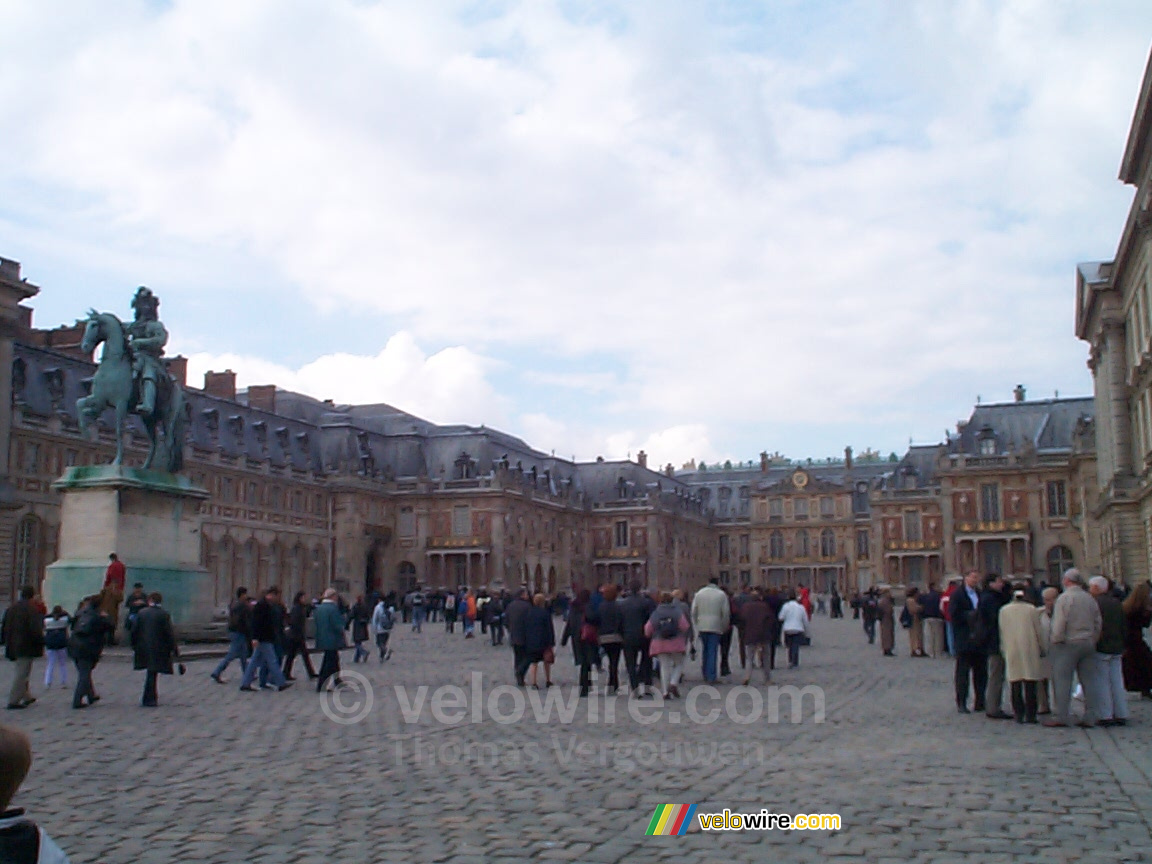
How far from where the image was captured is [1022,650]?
45.9 ft

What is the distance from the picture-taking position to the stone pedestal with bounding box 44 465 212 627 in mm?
21109

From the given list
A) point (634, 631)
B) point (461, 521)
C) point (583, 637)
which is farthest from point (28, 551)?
point (634, 631)

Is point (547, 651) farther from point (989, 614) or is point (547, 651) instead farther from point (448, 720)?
point (989, 614)

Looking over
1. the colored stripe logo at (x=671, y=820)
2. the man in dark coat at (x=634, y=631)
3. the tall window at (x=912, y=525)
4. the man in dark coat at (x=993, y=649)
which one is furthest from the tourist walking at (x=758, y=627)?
the tall window at (x=912, y=525)

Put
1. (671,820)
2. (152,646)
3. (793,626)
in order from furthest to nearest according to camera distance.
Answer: (793,626), (152,646), (671,820)

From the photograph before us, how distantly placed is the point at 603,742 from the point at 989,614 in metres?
5.61

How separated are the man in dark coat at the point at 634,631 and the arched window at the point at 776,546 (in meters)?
95.8

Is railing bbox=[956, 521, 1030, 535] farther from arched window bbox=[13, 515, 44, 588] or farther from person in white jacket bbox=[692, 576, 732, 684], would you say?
person in white jacket bbox=[692, 576, 732, 684]

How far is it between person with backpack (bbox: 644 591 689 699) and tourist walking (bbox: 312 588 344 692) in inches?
192

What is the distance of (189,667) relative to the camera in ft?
72.2

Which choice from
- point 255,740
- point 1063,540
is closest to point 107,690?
point 255,740

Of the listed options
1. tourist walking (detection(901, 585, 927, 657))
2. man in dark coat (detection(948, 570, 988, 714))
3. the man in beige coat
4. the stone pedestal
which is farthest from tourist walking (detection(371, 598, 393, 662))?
the man in beige coat

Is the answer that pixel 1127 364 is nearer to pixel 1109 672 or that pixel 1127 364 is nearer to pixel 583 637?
pixel 583 637

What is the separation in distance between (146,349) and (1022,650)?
1707 centimetres
